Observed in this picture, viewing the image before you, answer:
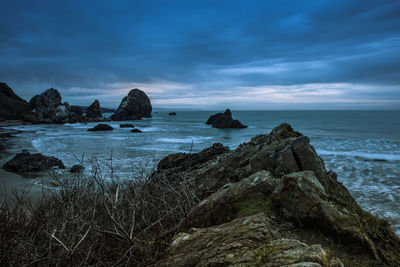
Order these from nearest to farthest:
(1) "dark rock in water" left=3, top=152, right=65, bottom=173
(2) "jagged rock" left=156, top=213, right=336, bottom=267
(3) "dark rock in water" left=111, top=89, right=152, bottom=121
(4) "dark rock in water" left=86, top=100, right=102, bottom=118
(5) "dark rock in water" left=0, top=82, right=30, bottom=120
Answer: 1. (2) "jagged rock" left=156, top=213, right=336, bottom=267
2. (1) "dark rock in water" left=3, top=152, right=65, bottom=173
3. (5) "dark rock in water" left=0, top=82, right=30, bottom=120
4. (4) "dark rock in water" left=86, top=100, right=102, bottom=118
5. (3) "dark rock in water" left=111, top=89, right=152, bottom=121

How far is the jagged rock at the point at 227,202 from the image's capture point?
15.3ft

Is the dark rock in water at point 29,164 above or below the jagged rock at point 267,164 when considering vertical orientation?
below

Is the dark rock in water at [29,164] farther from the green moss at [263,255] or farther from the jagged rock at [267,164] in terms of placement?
the green moss at [263,255]

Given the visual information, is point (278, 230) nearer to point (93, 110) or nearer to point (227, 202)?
point (227, 202)

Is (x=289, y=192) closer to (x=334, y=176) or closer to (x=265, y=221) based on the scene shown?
(x=265, y=221)

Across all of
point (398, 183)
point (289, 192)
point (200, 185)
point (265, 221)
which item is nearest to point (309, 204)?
point (289, 192)

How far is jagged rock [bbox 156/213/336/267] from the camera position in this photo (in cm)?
238

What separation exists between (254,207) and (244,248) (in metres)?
1.50

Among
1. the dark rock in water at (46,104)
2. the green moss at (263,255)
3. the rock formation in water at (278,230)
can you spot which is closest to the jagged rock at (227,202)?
the rock formation in water at (278,230)

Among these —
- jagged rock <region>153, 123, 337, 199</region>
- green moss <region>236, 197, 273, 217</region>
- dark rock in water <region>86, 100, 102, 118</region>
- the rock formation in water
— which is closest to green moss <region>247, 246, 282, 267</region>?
the rock formation in water

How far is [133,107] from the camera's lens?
102 meters

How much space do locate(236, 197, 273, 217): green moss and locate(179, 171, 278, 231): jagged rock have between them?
105mm

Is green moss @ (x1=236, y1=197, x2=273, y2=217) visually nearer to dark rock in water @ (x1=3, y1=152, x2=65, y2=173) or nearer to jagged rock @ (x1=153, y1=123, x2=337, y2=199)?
jagged rock @ (x1=153, y1=123, x2=337, y2=199)

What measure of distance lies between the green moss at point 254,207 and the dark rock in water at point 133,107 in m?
92.6
